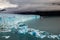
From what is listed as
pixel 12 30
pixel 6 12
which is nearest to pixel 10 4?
pixel 6 12

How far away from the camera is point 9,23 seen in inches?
37.3

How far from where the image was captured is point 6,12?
3.10ft

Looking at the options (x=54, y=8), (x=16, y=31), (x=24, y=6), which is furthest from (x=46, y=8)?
(x=16, y=31)

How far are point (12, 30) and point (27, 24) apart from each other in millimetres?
136

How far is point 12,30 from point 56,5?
423 mm

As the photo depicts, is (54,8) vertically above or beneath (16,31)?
above

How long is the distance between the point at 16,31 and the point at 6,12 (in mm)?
184

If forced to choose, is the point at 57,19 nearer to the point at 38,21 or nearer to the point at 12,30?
the point at 38,21

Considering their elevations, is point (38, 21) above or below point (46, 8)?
below

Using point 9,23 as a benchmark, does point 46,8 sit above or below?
above

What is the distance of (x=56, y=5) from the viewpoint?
3.03 ft

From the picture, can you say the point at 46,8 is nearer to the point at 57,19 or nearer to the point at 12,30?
the point at 57,19

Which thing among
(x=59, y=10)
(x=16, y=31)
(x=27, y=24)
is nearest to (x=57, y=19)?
(x=59, y=10)

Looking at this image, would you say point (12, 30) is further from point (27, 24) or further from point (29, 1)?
point (29, 1)
